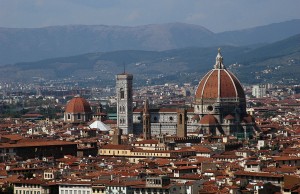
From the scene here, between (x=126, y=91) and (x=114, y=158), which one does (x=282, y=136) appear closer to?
(x=126, y=91)

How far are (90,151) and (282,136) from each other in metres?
23.8

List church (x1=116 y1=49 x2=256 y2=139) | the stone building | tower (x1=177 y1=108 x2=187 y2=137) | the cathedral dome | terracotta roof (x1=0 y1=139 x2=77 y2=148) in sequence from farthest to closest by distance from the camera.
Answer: the stone building
the cathedral dome
church (x1=116 y1=49 x2=256 y2=139)
tower (x1=177 y1=108 x2=187 y2=137)
terracotta roof (x1=0 y1=139 x2=77 y2=148)

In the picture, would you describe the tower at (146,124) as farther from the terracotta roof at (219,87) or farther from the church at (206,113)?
the terracotta roof at (219,87)

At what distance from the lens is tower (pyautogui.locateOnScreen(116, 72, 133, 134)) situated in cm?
11462

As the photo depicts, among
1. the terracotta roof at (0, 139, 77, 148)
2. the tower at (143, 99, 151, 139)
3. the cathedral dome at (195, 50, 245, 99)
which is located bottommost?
the terracotta roof at (0, 139, 77, 148)

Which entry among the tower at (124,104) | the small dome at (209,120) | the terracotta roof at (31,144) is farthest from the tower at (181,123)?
the terracotta roof at (31,144)

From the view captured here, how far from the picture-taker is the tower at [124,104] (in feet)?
376

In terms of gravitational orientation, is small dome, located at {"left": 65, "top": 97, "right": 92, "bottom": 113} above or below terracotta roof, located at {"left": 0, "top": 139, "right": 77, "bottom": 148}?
above

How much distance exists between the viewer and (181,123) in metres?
106

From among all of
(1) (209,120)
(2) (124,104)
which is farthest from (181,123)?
(2) (124,104)

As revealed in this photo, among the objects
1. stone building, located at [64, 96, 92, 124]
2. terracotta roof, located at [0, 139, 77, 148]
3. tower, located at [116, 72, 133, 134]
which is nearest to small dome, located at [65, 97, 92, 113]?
stone building, located at [64, 96, 92, 124]

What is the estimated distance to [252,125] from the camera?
110 meters

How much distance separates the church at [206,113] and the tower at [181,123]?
27 cm

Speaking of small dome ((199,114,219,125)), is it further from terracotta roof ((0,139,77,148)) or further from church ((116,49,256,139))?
terracotta roof ((0,139,77,148))
